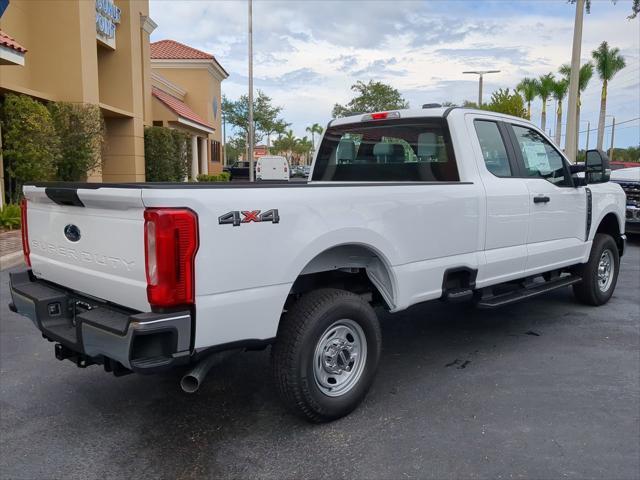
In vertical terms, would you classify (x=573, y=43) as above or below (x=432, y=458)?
above

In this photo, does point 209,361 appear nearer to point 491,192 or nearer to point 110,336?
point 110,336

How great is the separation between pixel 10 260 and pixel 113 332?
22.9 feet

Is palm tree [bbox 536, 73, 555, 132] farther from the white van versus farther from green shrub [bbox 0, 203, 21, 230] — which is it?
green shrub [bbox 0, 203, 21, 230]

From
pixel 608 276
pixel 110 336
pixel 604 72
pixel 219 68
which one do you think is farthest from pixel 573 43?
pixel 604 72

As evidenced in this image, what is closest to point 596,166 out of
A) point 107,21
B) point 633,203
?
point 633,203

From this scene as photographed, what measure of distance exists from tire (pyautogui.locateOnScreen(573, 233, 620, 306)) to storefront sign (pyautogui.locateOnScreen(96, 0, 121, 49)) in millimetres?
17297

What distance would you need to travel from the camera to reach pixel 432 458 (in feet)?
10.5

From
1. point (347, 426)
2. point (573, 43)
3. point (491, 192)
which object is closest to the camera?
point (347, 426)

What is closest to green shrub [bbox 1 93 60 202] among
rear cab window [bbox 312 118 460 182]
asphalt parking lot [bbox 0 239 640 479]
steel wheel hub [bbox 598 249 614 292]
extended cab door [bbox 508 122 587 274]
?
asphalt parking lot [bbox 0 239 640 479]

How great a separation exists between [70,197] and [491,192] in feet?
10.2

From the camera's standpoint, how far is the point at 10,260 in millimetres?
8727

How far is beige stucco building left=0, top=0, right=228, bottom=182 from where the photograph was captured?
1590cm

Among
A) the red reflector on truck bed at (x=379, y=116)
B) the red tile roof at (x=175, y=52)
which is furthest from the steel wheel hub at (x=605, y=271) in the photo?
the red tile roof at (x=175, y=52)

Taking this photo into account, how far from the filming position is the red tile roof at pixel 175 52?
33406mm
